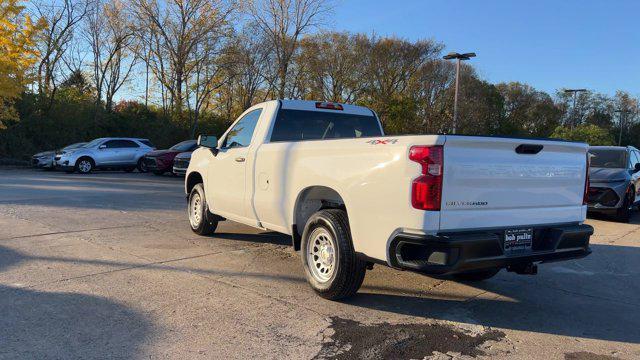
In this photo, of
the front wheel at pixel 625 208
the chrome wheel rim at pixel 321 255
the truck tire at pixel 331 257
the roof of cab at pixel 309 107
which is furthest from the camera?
the front wheel at pixel 625 208

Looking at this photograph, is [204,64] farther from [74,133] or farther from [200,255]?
[200,255]

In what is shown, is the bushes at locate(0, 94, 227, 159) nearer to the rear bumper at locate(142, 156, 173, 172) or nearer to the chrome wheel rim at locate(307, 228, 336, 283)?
the rear bumper at locate(142, 156, 173, 172)

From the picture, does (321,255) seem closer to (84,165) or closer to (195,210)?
(195,210)

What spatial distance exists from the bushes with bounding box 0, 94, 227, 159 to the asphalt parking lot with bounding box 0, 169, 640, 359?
22699mm

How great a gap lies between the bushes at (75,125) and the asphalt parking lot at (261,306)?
74.5ft

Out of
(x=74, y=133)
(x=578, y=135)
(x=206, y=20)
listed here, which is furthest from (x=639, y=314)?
(x=578, y=135)

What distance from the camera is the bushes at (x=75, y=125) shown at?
27.3 m

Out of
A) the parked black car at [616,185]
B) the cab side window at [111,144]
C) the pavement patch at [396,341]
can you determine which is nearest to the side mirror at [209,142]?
the pavement patch at [396,341]

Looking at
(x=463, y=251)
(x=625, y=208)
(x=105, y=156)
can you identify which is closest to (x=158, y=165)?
(x=105, y=156)

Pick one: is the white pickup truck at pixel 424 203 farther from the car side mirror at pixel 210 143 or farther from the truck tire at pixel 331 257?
the car side mirror at pixel 210 143

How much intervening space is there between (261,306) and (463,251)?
1982mm

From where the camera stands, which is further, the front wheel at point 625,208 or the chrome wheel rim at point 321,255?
the front wheel at point 625,208

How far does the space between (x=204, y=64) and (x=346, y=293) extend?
3349 centimetres

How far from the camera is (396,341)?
4129mm
